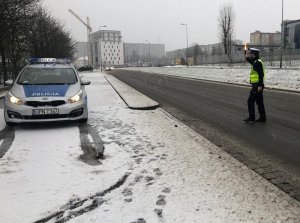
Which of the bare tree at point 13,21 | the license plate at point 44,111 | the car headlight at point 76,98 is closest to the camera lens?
the license plate at point 44,111

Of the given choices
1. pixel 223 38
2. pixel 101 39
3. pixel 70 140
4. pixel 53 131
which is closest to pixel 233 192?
pixel 70 140

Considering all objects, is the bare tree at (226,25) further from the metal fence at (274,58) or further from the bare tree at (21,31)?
the bare tree at (21,31)

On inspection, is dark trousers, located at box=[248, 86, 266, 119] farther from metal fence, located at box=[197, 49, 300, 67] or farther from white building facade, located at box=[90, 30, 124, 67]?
white building facade, located at box=[90, 30, 124, 67]

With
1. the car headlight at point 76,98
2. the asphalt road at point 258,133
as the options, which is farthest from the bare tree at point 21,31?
the car headlight at point 76,98

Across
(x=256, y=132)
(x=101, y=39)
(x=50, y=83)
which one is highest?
(x=101, y=39)

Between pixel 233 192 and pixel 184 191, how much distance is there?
59cm

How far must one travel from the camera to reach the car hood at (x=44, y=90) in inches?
342

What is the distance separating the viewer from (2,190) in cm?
478

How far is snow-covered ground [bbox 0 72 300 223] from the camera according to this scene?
13.1ft

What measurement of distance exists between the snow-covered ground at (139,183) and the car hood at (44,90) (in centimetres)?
131

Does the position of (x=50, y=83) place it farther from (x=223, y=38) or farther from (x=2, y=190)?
(x=223, y=38)

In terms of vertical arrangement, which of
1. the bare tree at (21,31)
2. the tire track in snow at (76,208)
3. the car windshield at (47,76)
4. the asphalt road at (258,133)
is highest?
the bare tree at (21,31)

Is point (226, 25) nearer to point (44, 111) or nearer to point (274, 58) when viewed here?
point (274, 58)

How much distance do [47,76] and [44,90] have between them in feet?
4.21
